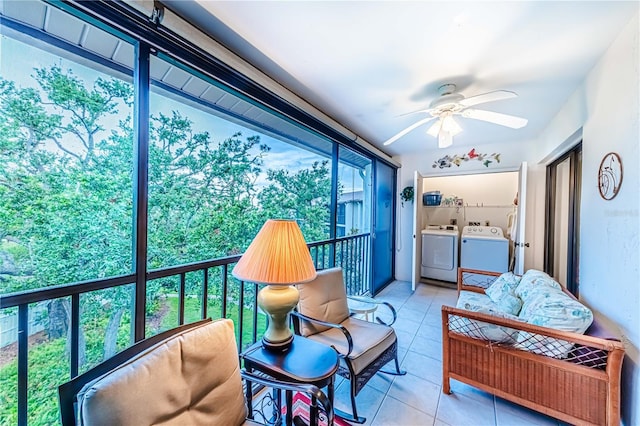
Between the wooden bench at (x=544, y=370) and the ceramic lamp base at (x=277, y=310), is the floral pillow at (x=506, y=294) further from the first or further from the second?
the ceramic lamp base at (x=277, y=310)

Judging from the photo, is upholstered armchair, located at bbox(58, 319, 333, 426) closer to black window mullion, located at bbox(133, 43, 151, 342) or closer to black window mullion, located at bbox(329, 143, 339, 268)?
black window mullion, located at bbox(133, 43, 151, 342)

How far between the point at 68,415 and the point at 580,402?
7.89 feet

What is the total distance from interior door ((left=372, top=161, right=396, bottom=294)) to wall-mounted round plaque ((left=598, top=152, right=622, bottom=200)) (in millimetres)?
2455

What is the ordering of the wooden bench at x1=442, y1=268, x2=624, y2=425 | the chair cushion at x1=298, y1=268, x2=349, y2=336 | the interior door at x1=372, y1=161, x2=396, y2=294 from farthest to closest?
the interior door at x1=372, y1=161, x2=396, y2=294 < the chair cushion at x1=298, y1=268, x2=349, y2=336 < the wooden bench at x1=442, y1=268, x2=624, y2=425

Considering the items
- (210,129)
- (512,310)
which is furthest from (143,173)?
(512,310)

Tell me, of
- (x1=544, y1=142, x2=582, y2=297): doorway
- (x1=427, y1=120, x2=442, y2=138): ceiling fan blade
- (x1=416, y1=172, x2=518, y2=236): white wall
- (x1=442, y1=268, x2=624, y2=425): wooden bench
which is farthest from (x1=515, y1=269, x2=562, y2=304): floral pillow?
(x1=416, y1=172, x2=518, y2=236): white wall

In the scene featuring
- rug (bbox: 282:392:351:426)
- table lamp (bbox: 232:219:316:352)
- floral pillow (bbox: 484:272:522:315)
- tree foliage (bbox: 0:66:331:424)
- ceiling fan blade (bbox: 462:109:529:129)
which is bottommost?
rug (bbox: 282:392:351:426)

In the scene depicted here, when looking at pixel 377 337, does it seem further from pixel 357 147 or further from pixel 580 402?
pixel 357 147

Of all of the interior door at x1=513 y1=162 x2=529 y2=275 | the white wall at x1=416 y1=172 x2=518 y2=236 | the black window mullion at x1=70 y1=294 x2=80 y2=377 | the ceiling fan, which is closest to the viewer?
the black window mullion at x1=70 y1=294 x2=80 y2=377

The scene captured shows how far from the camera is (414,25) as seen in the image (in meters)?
1.37

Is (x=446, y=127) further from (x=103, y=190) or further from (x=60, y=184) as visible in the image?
(x=60, y=184)

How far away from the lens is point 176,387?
86 cm

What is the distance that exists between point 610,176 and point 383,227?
2.85 m

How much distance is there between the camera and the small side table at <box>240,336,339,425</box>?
1215mm
